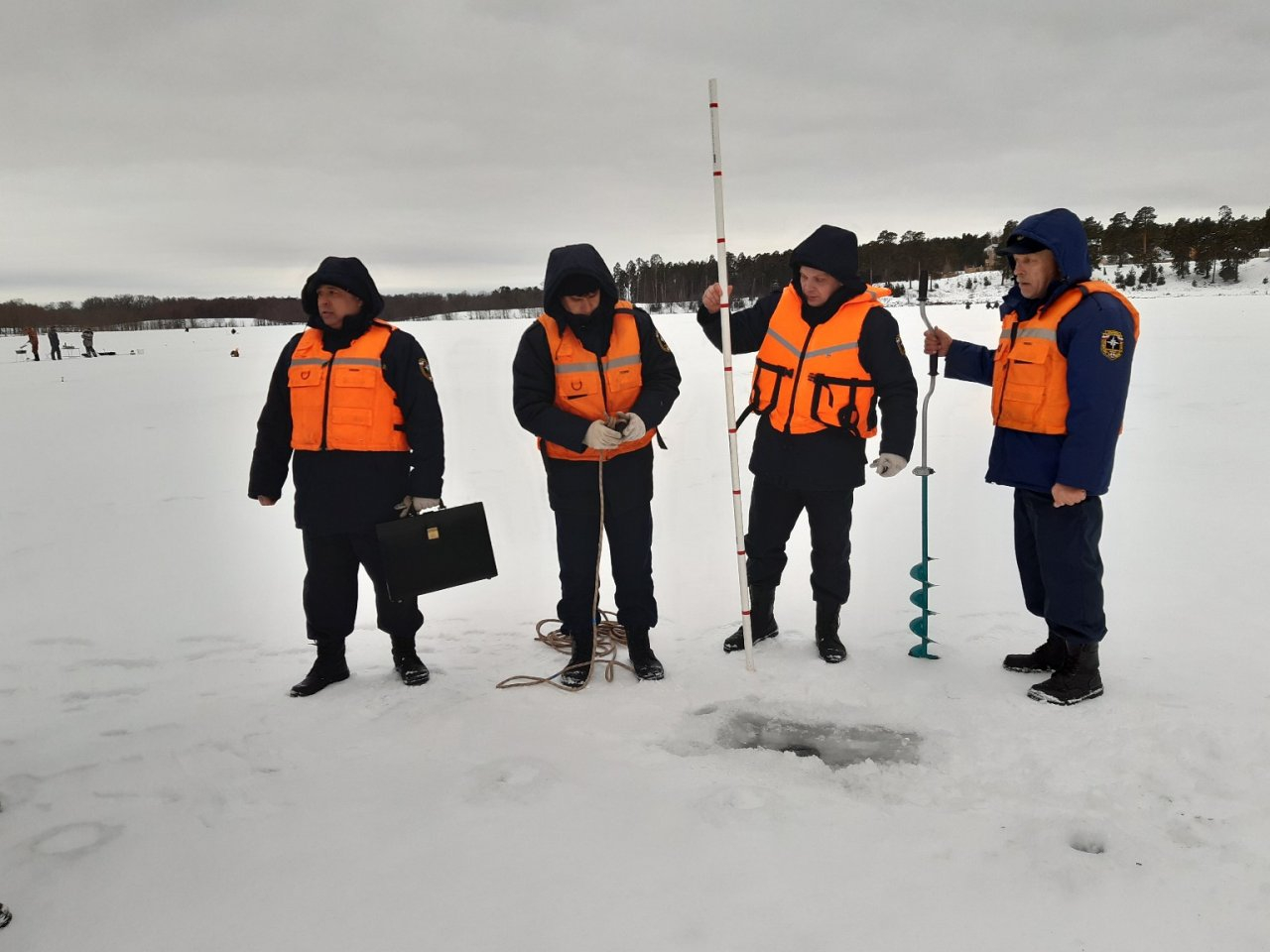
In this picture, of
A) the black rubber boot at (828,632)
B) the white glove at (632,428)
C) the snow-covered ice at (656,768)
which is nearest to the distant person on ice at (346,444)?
the snow-covered ice at (656,768)

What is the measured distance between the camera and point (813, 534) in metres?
3.82

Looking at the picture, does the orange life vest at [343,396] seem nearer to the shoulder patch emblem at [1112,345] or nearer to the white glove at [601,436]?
the white glove at [601,436]

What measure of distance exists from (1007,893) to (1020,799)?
0.51m

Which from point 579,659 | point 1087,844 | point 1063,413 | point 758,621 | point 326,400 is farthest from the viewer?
point 758,621

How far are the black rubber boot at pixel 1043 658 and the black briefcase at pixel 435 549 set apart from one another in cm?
246

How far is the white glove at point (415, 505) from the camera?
139 inches

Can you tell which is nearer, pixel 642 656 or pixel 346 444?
pixel 346 444

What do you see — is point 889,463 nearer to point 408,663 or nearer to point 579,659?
point 579,659

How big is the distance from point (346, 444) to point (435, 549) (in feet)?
2.00

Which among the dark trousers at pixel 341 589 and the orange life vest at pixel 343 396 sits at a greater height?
the orange life vest at pixel 343 396

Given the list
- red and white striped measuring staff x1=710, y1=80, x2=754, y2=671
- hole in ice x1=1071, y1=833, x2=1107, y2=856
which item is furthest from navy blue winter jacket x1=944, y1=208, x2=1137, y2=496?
hole in ice x1=1071, y1=833, x2=1107, y2=856

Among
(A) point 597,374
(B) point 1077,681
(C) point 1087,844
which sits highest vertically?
(A) point 597,374

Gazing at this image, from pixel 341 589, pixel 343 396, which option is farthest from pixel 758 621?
pixel 343 396

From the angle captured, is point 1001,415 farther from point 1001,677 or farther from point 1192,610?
point 1192,610
